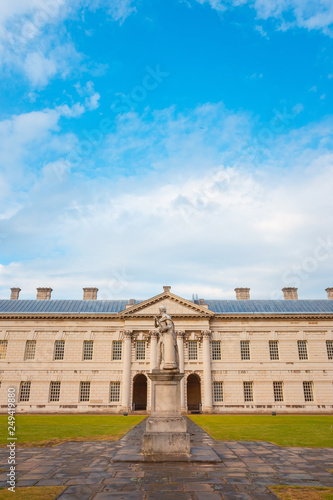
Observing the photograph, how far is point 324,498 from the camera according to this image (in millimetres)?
6562

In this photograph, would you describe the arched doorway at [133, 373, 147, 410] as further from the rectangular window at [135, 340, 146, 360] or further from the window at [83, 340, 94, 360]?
the window at [83, 340, 94, 360]

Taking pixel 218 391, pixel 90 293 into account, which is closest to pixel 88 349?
pixel 90 293

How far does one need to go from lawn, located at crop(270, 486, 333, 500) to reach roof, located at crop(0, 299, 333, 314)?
33.3 meters

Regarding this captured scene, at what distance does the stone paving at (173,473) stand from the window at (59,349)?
89.8 ft

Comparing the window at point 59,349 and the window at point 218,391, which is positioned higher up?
the window at point 59,349

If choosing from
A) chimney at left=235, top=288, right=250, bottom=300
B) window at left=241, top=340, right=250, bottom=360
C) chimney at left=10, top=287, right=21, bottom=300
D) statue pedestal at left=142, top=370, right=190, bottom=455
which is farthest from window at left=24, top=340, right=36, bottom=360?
statue pedestal at left=142, top=370, right=190, bottom=455

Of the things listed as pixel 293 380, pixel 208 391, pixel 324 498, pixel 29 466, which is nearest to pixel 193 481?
pixel 324 498

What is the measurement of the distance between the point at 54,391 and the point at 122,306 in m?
11.7

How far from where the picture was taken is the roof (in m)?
40.8

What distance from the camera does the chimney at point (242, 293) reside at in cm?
4572

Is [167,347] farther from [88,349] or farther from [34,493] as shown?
[88,349]

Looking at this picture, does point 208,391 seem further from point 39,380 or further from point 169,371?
point 169,371

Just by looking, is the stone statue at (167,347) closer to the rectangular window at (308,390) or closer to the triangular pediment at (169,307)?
the triangular pediment at (169,307)

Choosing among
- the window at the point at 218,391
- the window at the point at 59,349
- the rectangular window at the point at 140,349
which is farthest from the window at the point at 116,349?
the window at the point at 218,391
